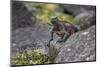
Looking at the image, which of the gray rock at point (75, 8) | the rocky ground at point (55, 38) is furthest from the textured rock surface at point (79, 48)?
the gray rock at point (75, 8)

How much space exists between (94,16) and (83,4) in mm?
236

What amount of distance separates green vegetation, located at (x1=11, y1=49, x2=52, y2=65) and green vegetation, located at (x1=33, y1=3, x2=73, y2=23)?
0.43 m

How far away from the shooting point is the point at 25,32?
2383 mm

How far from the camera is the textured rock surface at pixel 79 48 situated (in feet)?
8.36

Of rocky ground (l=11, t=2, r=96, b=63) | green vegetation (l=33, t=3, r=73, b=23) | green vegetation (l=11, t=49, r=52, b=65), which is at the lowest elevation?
green vegetation (l=11, t=49, r=52, b=65)

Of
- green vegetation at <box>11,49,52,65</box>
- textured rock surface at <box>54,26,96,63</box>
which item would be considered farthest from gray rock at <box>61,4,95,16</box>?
green vegetation at <box>11,49,52,65</box>

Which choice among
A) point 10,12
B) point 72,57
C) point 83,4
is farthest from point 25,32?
point 83,4

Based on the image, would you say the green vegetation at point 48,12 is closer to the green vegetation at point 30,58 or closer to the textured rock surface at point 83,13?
the textured rock surface at point 83,13

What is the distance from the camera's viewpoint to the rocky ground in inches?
92.7

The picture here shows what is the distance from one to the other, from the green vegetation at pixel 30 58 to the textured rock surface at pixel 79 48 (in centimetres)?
17

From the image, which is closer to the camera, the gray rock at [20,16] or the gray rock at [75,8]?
the gray rock at [20,16]

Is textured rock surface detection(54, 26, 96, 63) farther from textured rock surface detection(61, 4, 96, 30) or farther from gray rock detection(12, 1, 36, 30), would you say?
gray rock detection(12, 1, 36, 30)

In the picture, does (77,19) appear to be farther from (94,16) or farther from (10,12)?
(10,12)

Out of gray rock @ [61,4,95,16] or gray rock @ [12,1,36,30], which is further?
gray rock @ [61,4,95,16]
